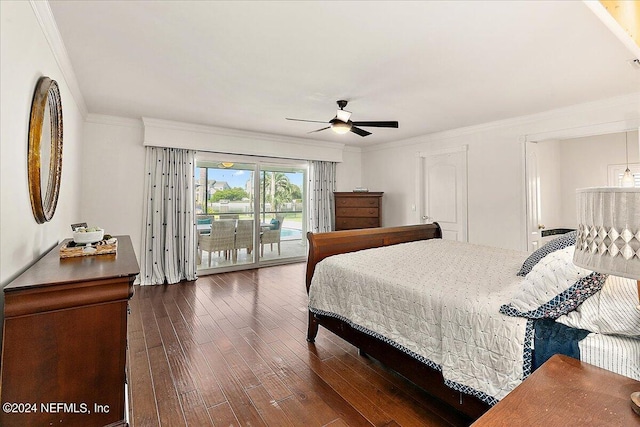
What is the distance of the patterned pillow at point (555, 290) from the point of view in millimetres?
1284

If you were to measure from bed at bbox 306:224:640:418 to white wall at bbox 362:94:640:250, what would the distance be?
6.00 feet

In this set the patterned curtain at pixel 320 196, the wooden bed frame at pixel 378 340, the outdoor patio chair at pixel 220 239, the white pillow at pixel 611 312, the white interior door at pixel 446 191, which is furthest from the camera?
the patterned curtain at pixel 320 196

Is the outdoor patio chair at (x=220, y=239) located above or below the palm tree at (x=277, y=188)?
below

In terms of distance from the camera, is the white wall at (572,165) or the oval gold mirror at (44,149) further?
the white wall at (572,165)

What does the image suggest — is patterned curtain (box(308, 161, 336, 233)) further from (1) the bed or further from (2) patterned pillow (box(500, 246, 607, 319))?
(2) patterned pillow (box(500, 246, 607, 319))

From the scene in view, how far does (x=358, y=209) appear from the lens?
610cm

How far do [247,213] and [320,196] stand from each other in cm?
159

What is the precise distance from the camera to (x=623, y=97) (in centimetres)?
335

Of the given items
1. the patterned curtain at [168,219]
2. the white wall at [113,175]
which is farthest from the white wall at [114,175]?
the patterned curtain at [168,219]

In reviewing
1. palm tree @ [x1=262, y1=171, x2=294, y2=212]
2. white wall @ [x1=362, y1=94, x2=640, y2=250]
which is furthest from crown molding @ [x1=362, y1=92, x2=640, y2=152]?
palm tree @ [x1=262, y1=171, x2=294, y2=212]

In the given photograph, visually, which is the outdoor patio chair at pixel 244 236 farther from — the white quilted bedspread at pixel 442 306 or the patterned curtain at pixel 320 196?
the white quilted bedspread at pixel 442 306

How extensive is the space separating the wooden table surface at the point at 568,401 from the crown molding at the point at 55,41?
298 centimetres

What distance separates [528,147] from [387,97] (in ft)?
7.65

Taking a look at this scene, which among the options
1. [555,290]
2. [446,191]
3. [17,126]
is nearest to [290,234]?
[446,191]
